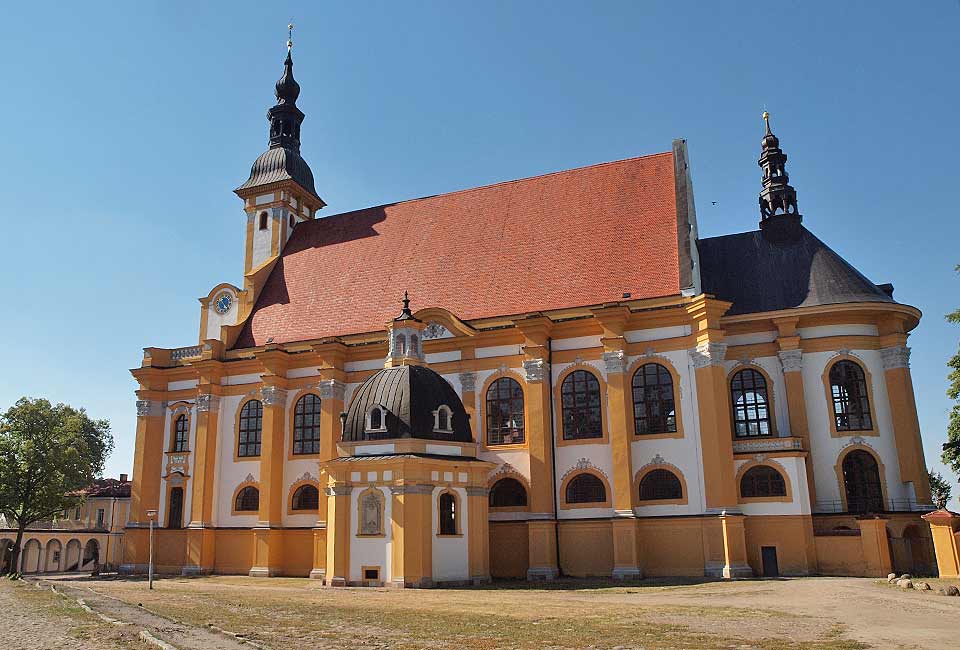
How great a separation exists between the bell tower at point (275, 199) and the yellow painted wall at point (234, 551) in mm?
12882

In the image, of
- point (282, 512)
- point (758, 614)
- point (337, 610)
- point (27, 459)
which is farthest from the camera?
point (27, 459)

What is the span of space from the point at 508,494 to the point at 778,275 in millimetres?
13127

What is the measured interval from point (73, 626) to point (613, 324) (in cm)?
1910

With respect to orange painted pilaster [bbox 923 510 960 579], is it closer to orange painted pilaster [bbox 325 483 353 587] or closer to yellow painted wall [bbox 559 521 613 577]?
yellow painted wall [bbox 559 521 613 577]

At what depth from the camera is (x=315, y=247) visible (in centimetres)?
3894

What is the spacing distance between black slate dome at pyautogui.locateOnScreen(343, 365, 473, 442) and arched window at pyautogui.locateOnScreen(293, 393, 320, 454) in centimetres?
649

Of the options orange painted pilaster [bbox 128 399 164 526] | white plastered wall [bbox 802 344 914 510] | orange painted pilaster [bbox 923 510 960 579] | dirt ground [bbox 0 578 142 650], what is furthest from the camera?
orange painted pilaster [bbox 128 399 164 526]

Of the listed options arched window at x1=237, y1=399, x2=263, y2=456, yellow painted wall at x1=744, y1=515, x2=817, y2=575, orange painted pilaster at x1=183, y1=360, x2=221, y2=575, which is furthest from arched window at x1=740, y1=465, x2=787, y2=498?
orange painted pilaster at x1=183, y1=360, x2=221, y2=575

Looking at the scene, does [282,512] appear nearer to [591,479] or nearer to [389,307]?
[389,307]

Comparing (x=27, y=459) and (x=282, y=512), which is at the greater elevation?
(x=27, y=459)

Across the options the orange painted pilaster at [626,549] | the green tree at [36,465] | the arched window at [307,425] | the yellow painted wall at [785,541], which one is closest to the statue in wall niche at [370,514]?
the orange painted pilaster at [626,549]

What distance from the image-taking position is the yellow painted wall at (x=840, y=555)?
24.7 meters

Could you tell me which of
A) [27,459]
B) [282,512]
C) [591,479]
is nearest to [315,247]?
[282,512]

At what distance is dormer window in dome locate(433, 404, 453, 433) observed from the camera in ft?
85.9
